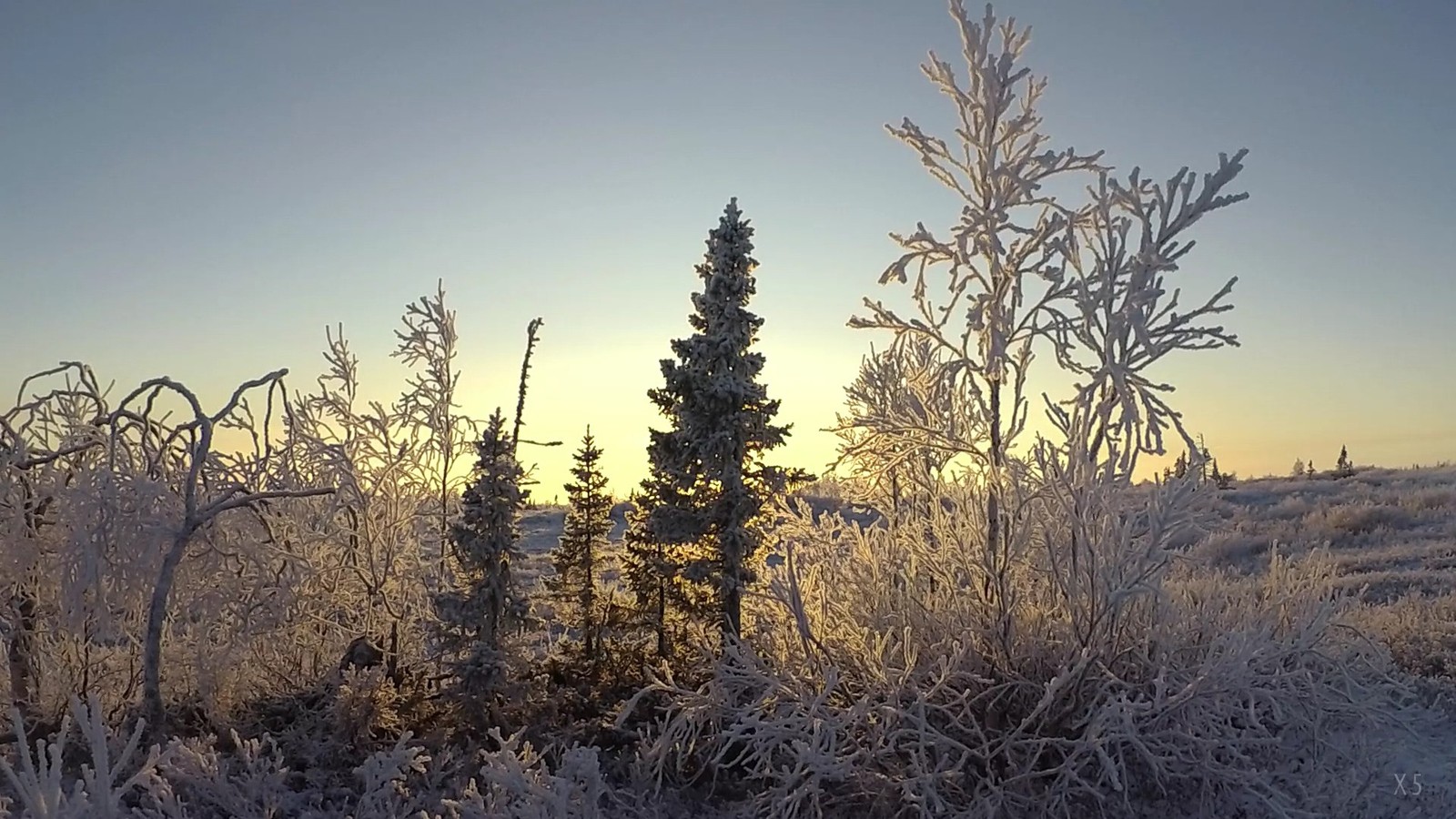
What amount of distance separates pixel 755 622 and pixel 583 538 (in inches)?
140

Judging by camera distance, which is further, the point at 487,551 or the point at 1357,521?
the point at 1357,521

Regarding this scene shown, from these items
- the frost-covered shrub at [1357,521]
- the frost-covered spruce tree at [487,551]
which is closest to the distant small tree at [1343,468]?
the frost-covered shrub at [1357,521]

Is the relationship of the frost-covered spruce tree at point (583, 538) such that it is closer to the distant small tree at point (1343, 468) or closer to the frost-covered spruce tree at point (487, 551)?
the frost-covered spruce tree at point (487, 551)

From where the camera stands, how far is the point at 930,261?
7.62m

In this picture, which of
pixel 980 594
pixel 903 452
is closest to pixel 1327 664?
pixel 980 594

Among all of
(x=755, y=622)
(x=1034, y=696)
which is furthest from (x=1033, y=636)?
(x=755, y=622)

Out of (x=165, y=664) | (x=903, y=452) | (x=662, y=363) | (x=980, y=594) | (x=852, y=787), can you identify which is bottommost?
(x=852, y=787)

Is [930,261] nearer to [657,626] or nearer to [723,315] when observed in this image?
[723,315]

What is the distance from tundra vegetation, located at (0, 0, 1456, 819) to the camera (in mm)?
6617

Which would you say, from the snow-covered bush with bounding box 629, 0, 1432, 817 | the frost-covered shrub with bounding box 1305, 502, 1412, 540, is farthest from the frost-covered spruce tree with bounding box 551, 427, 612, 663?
the frost-covered shrub with bounding box 1305, 502, 1412, 540

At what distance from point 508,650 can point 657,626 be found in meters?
2.03

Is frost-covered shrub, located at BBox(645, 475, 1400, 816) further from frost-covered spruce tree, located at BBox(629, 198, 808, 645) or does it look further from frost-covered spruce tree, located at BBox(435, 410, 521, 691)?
frost-covered spruce tree, located at BBox(435, 410, 521, 691)

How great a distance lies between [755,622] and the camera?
31.1ft

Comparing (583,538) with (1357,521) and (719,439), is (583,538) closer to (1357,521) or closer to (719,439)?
(719,439)
